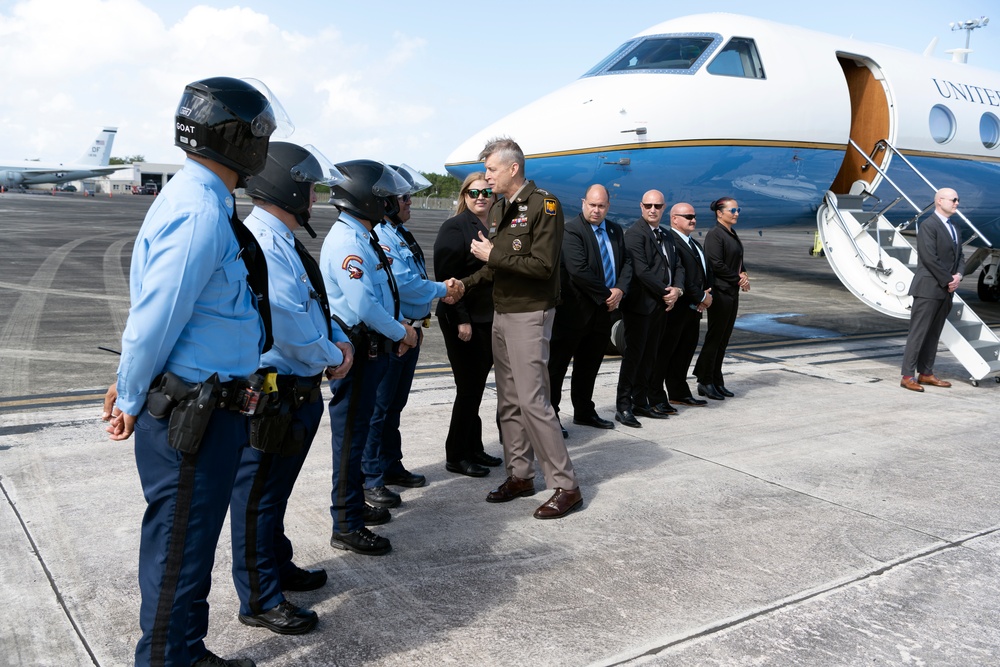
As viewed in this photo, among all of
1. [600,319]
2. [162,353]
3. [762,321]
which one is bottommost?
[762,321]

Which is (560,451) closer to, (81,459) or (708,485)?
(708,485)

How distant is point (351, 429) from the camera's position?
13.5 ft

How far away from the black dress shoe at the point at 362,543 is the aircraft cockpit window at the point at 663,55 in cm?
710

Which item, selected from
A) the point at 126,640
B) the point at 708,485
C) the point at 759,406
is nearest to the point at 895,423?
the point at 759,406

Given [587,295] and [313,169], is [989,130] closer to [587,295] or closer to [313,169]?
[587,295]

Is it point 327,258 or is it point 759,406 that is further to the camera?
point 759,406

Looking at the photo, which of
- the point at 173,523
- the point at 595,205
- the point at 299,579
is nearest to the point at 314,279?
the point at 173,523

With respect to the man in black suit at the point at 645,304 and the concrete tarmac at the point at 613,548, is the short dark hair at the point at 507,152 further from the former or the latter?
the man in black suit at the point at 645,304

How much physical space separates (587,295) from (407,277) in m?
2.12

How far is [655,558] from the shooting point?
4.33 metres

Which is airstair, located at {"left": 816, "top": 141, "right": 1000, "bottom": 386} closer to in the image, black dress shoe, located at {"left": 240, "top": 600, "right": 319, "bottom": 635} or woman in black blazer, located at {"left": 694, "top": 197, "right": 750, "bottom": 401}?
woman in black blazer, located at {"left": 694, "top": 197, "right": 750, "bottom": 401}

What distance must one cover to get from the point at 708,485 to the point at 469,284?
2.06 m

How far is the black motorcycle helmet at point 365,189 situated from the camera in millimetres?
4121

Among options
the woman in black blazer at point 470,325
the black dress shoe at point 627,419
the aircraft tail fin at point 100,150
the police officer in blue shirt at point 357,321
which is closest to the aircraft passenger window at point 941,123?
the black dress shoe at point 627,419
